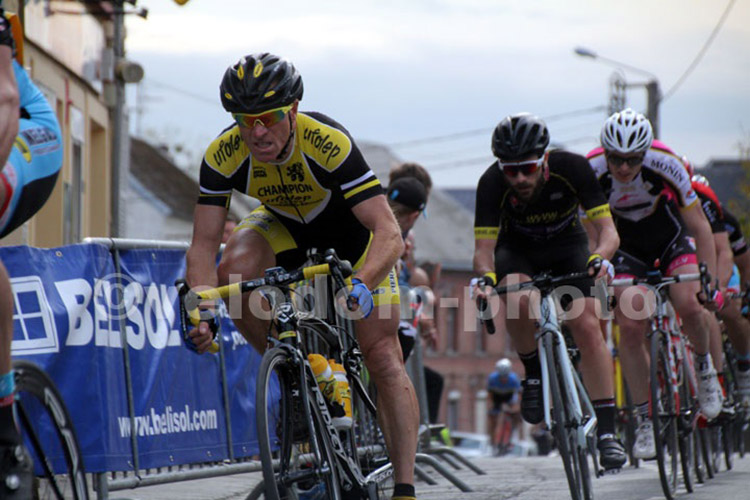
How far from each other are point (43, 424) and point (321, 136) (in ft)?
6.43

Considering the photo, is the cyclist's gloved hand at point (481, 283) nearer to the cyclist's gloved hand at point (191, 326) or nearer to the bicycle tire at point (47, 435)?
the cyclist's gloved hand at point (191, 326)

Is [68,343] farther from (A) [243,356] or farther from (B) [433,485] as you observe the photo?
(B) [433,485]

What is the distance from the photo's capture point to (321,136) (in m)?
6.12

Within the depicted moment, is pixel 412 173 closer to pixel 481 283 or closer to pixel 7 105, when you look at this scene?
pixel 481 283

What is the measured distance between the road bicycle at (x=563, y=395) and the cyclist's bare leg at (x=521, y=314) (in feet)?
0.23

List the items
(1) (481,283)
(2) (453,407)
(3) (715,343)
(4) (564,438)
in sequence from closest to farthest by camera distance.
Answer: (4) (564,438) < (1) (481,283) < (3) (715,343) < (2) (453,407)

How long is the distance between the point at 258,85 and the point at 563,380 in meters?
2.61

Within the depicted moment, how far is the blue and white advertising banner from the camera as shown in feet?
23.7

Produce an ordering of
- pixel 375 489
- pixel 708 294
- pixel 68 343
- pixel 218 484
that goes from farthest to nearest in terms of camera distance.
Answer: pixel 218 484 → pixel 708 294 → pixel 68 343 → pixel 375 489

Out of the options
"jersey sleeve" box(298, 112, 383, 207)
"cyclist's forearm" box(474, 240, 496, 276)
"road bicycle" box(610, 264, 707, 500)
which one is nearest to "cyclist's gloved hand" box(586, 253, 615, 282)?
"cyclist's forearm" box(474, 240, 496, 276)

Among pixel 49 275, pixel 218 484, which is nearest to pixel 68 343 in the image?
pixel 49 275

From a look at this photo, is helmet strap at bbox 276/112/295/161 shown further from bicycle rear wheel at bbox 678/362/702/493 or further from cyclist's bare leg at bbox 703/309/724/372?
cyclist's bare leg at bbox 703/309/724/372

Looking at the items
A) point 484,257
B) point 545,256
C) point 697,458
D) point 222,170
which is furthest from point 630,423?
point 222,170

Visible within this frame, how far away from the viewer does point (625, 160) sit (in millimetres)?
9039
